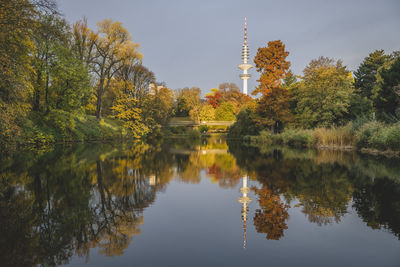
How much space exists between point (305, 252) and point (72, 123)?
24.2 meters

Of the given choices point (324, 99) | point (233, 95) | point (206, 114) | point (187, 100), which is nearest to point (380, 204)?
point (324, 99)

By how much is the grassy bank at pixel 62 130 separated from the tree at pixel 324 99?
20.8 metres

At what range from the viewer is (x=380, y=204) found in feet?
17.8

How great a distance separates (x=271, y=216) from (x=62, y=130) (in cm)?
2382

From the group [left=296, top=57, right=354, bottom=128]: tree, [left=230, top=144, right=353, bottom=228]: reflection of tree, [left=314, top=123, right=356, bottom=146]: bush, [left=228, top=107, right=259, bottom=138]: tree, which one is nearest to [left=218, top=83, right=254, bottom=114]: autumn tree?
[left=228, top=107, right=259, bottom=138]: tree

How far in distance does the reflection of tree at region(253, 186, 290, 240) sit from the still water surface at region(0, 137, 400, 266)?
0.06 ft

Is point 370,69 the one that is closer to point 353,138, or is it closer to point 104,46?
point 353,138

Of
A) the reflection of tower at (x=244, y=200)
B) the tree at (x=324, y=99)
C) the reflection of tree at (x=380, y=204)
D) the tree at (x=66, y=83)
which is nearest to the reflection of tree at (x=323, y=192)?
the reflection of tree at (x=380, y=204)

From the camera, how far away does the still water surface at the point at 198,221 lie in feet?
11.0

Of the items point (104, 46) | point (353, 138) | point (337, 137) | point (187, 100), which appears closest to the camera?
point (353, 138)

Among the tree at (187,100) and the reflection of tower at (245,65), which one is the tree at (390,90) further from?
the reflection of tower at (245,65)

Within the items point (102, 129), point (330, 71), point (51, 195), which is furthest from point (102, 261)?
point (102, 129)

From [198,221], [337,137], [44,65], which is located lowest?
[198,221]

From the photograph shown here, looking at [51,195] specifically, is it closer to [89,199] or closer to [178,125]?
[89,199]
